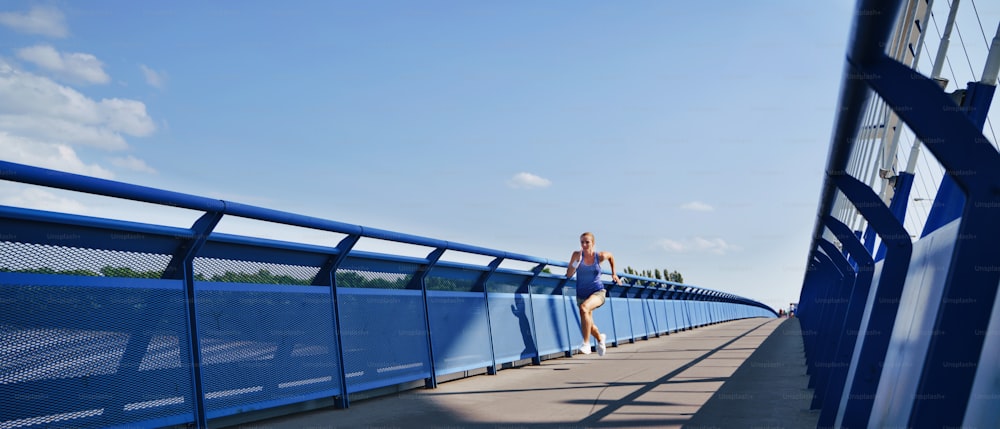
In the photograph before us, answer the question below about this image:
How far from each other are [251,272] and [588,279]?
701cm

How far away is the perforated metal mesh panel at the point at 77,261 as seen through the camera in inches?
163

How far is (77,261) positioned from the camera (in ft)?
14.9

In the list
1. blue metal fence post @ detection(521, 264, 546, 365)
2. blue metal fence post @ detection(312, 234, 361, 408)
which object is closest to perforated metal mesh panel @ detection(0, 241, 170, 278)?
blue metal fence post @ detection(312, 234, 361, 408)

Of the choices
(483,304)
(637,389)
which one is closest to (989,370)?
(637,389)

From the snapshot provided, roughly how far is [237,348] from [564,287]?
8294 mm

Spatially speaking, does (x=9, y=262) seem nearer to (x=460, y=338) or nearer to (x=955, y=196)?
(x=955, y=196)

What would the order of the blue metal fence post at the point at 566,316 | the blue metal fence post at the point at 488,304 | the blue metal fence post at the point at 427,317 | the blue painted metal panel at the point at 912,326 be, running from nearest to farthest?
1. the blue painted metal panel at the point at 912,326
2. the blue metal fence post at the point at 427,317
3. the blue metal fence post at the point at 488,304
4. the blue metal fence post at the point at 566,316

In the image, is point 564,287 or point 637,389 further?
point 564,287

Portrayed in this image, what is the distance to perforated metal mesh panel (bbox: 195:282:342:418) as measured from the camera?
5.31 meters

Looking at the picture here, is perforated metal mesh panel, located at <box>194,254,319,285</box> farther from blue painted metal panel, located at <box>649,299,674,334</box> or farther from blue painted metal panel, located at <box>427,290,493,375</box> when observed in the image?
blue painted metal panel, located at <box>649,299,674,334</box>

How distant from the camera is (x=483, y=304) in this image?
9789 mm

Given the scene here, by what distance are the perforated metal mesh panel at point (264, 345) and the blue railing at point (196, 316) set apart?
11 millimetres

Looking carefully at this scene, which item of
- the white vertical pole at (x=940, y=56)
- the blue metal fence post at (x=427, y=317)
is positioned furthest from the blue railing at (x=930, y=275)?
the blue metal fence post at (x=427, y=317)

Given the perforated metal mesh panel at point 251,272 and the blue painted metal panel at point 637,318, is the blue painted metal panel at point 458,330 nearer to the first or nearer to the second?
the perforated metal mesh panel at point 251,272
